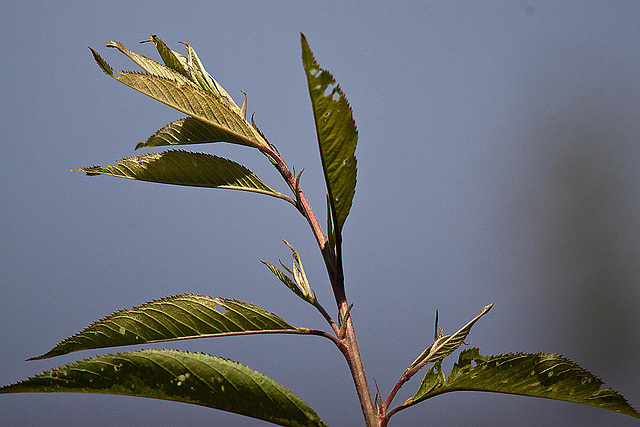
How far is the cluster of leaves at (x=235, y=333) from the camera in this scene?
0.32m

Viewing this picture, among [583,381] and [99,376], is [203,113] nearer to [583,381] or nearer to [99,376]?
[99,376]

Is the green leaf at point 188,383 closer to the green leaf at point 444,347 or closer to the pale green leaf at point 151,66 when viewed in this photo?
the green leaf at point 444,347

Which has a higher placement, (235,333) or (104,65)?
(104,65)

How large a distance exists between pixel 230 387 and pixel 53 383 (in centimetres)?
11

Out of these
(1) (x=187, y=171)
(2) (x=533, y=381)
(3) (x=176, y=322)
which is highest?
(1) (x=187, y=171)

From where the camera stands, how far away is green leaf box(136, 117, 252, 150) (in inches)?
15.6

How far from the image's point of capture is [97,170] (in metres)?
0.39

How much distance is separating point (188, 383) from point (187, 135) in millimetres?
198

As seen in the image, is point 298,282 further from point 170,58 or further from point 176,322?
point 170,58

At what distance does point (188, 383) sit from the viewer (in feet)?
1.06

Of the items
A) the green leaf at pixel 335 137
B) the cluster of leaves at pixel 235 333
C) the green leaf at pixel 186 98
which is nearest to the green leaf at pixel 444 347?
the cluster of leaves at pixel 235 333

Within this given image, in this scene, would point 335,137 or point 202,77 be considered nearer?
point 335,137

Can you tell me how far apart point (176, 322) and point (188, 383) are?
2.0 inches

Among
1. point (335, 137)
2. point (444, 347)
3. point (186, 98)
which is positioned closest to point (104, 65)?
point (186, 98)
